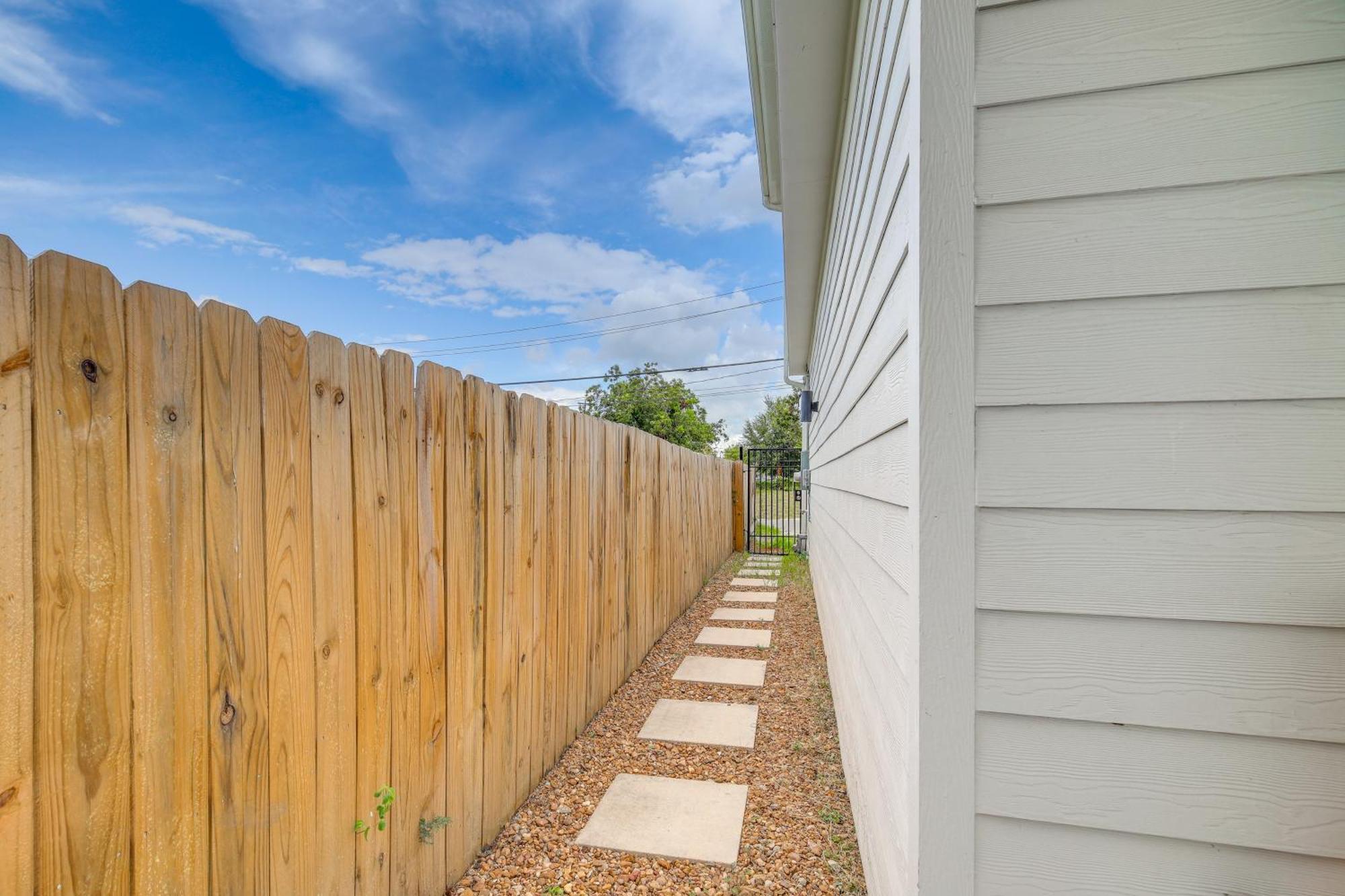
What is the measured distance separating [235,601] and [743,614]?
15.2ft

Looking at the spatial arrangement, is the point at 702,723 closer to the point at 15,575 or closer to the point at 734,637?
the point at 734,637

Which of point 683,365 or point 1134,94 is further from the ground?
point 683,365

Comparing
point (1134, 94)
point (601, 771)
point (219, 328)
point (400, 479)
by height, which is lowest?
point (601, 771)

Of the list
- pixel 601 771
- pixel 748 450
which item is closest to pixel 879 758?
pixel 601 771

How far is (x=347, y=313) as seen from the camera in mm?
13039

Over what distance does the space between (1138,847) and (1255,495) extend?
0.63 metres

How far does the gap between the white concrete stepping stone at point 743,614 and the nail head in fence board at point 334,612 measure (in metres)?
4.01

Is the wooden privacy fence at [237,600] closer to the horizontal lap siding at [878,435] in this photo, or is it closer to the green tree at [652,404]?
the horizontal lap siding at [878,435]

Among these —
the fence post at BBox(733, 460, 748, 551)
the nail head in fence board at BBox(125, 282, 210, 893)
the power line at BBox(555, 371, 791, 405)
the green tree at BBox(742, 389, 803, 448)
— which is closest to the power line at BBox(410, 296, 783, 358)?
the power line at BBox(555, 371, 791, 405)

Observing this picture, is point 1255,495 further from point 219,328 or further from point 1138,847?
point 219,328

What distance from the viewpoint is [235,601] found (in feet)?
3.54

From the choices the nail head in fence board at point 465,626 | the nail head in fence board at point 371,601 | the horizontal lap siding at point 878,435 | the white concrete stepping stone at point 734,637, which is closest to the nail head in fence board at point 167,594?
the nail head in fence board at point 371,601

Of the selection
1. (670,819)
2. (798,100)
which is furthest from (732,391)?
(670,819)

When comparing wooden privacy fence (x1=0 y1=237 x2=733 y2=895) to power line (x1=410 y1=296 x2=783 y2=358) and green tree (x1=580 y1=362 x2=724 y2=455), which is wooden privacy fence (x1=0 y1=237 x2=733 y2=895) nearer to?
green tree (x1=580 y1=362 x2=724 y2=455)
